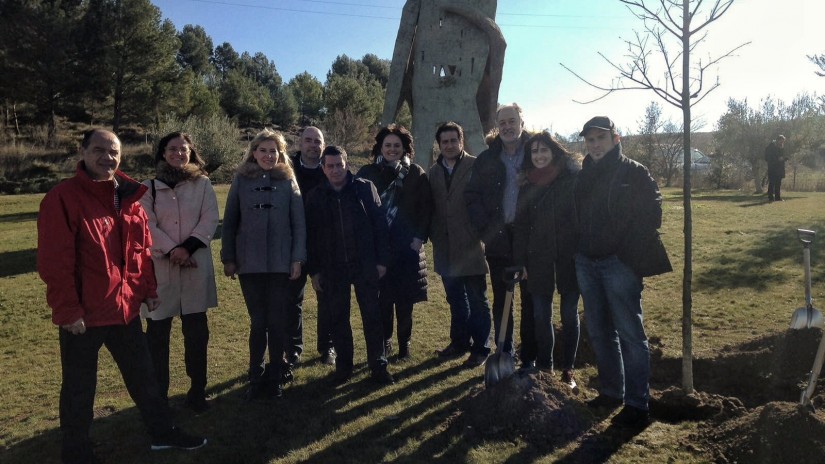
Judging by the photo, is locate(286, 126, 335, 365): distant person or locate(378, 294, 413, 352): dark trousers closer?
locate(286, 126, 335, 365): distant person

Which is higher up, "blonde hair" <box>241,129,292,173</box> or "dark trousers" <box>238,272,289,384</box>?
"blonde hair" <box>241,129,292,173</box>

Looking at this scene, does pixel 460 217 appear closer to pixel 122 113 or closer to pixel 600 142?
pixel 600 142

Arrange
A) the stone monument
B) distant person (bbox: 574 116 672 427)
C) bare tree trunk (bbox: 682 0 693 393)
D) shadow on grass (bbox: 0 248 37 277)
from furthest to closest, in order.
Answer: the stone monument, shadow on grass (bbox: 0 248 37 277), bare tree trunk (bbox: 682 0 693 393), distant person (bbox: 574 116 672 427)

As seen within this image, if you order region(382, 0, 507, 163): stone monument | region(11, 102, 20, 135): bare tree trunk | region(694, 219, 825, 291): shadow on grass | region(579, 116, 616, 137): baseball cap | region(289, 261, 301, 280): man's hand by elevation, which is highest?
region(11, 102, 20, 135): bare tree trunk

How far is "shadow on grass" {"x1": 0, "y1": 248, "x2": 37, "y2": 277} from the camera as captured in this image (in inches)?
340

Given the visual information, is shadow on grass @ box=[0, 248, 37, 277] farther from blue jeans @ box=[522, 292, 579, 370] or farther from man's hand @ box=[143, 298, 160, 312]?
blue jeans @ box=[522, 292, 579, 370]

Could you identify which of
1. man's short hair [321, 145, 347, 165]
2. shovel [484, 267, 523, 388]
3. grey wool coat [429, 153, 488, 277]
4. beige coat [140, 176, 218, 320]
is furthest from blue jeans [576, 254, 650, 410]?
beige coat [140, 176, 218, 320]

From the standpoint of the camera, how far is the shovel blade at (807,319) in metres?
4.32

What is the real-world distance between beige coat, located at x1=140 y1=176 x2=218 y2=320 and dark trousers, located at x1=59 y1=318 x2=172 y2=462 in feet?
1.57

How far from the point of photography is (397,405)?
12.9 feet

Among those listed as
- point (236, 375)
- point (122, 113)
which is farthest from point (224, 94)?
point (236, 375)

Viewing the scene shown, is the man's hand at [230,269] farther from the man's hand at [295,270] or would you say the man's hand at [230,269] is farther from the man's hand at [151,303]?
the man's hand at [151,303]

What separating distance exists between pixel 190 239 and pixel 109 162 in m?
0.80

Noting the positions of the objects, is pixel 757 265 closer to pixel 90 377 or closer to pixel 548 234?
pixel 548 234
